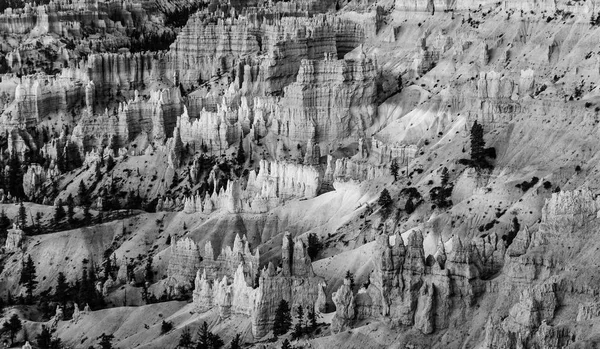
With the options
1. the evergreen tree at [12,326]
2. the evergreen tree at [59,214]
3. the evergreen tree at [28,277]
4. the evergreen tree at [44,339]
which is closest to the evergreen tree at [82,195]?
the evergreen tree at [59,214]

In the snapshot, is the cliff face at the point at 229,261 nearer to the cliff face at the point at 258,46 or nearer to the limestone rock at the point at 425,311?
the limestone rock at the point at 425,311

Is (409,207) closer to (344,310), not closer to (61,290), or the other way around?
(344,310)

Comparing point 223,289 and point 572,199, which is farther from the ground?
point 572,199

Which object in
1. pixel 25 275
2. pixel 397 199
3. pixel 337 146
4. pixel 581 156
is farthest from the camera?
pixel 337 146

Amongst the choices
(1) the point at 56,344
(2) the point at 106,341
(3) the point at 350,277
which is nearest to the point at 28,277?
(1) the point at 56,344

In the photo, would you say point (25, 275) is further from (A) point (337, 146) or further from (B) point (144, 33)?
(B) point (144, 33)

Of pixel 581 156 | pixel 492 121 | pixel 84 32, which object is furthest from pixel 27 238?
pixel 84 32

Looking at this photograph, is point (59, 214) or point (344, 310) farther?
point (59, 214)

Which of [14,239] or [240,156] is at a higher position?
[240,156]
